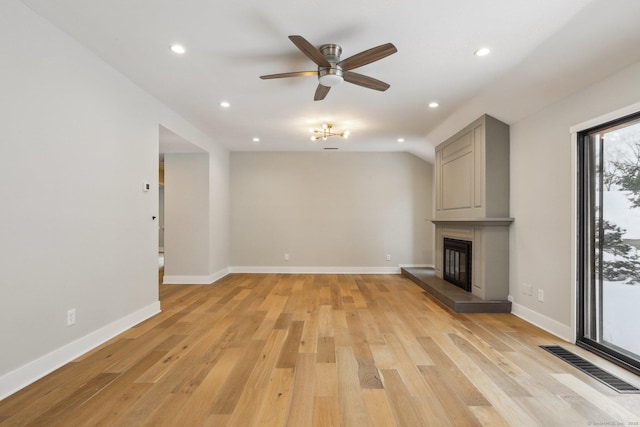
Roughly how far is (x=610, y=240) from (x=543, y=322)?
1082 millimetres

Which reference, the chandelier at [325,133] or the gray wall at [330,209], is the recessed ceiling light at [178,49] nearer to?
the chandelier at [325,133]

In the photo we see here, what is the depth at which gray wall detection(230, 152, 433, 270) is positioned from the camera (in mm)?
6469

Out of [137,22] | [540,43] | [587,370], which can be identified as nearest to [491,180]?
[540,43]

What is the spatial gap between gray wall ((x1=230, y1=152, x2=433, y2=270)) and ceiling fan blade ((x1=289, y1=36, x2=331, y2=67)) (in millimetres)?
4110

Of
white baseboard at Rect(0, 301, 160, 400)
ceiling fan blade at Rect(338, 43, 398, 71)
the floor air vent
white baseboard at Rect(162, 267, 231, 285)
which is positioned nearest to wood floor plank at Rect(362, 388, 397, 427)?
the floor air vent

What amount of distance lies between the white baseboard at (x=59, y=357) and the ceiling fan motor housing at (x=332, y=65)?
3.03m

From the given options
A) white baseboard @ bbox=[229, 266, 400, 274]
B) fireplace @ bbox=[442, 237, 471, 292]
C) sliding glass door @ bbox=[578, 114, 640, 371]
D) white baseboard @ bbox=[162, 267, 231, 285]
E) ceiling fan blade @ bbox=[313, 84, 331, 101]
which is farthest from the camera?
white baseboard @ bbox=[229, 266, 400, 274]

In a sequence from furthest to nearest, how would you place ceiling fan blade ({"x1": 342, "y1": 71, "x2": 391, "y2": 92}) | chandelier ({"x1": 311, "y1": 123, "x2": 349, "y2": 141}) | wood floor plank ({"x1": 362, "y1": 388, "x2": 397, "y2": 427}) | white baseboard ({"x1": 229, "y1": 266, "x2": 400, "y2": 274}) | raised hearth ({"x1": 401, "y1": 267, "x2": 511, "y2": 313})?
white baseboard ({"x1": 229, "y1": 266, "x2": 400, "y2": 274}) < chandelier ({"x1": 311, "y1": 123, "x2": 349, "y2": 141}) < raised hearth ({"x1": 401, "y1": 267, "x2": 511, "y2": 313}) < ceiling fan blade ({"x1": 342, "y1": 71, "x2": 391, "y2": 92}) < wood floor plank ({"x1": 362, "y1": 388, "x2": 397, "y2": 427})

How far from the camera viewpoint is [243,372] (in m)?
2.22

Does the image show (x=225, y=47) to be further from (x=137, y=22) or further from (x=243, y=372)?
(x=243, y=372)

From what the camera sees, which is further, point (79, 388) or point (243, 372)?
point (243, 372)

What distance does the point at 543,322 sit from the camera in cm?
314

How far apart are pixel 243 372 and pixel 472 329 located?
2.33m

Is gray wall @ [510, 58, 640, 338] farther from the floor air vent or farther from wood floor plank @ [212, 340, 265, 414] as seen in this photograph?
wood floor plank @ [212, 340, 265, 414]
